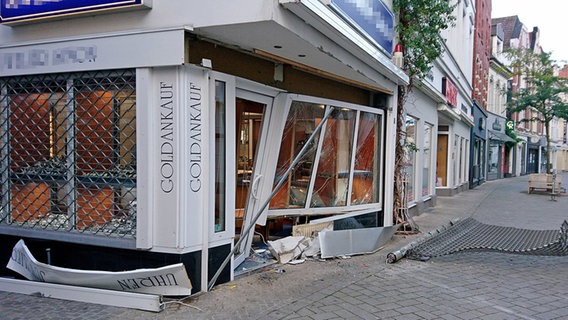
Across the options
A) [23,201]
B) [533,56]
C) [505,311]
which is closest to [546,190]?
[533,56]

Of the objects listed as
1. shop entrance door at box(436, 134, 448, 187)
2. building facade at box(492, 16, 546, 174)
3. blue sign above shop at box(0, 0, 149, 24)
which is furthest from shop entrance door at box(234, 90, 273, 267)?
building facade at box(492, 16, 546, 174)

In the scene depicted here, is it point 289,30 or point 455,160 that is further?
Answer: point 455,160

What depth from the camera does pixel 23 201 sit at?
5250mm

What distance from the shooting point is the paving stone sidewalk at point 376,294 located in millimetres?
4188

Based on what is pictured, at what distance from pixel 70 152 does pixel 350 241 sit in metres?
3.93

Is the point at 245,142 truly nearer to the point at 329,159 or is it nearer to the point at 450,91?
the point at 329,159

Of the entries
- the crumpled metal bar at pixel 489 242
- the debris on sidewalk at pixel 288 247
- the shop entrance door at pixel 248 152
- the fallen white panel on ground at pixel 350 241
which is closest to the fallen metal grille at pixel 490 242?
the crumpled metal bar at pixel 489 242

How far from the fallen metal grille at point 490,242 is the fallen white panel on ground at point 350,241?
2.01 ft

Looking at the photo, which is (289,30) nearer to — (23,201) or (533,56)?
(23,201)

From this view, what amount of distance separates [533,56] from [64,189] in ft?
78.6

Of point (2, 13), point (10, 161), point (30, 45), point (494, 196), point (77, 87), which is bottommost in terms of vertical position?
point (494, 196)

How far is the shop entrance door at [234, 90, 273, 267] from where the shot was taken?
5.80 meters

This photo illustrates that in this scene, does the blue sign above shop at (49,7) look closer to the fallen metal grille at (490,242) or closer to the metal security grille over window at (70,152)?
the metal security grille over window at (70,152)

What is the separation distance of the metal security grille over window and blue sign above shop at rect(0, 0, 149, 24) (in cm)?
64
